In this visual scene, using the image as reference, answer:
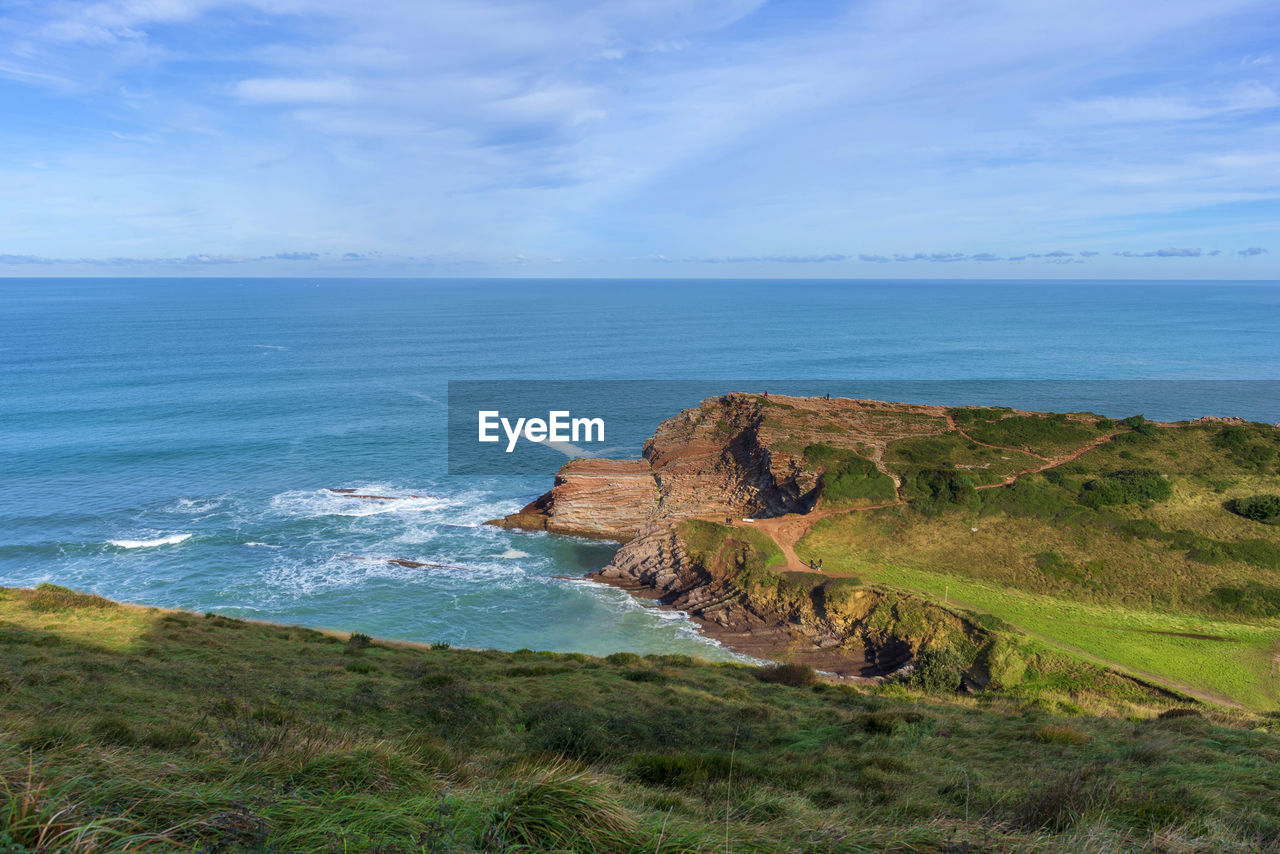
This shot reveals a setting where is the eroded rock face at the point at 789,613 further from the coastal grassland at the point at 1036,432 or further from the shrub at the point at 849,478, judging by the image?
the coastal grassland at the point at 1036,432

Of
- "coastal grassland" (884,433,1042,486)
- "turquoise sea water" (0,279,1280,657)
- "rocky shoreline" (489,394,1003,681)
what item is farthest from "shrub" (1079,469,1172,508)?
"turquoise sea water" (0,279,1280,657)

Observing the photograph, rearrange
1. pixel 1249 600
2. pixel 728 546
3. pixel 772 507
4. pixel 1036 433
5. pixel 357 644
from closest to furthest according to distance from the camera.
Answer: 1. pixel 357 644
2. pixel 1249 600
3. pixel 728 546
4. pixel 772 507
5. pixel 1036 433

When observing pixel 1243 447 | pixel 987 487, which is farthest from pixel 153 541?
pixel 1243 447

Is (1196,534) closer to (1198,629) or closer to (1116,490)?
(1116,490)

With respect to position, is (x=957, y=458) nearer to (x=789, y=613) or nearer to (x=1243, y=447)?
(x=1243, y=447)

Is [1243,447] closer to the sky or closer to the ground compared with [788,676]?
closer to the sky

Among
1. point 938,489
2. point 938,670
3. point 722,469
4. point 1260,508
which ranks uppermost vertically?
point 1260,508

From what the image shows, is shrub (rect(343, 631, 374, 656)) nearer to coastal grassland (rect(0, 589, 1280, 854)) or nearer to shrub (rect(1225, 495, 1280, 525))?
coastal grassland (rect(0, 589, 1280, 854))

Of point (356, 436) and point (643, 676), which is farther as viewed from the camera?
point (356, 436)
